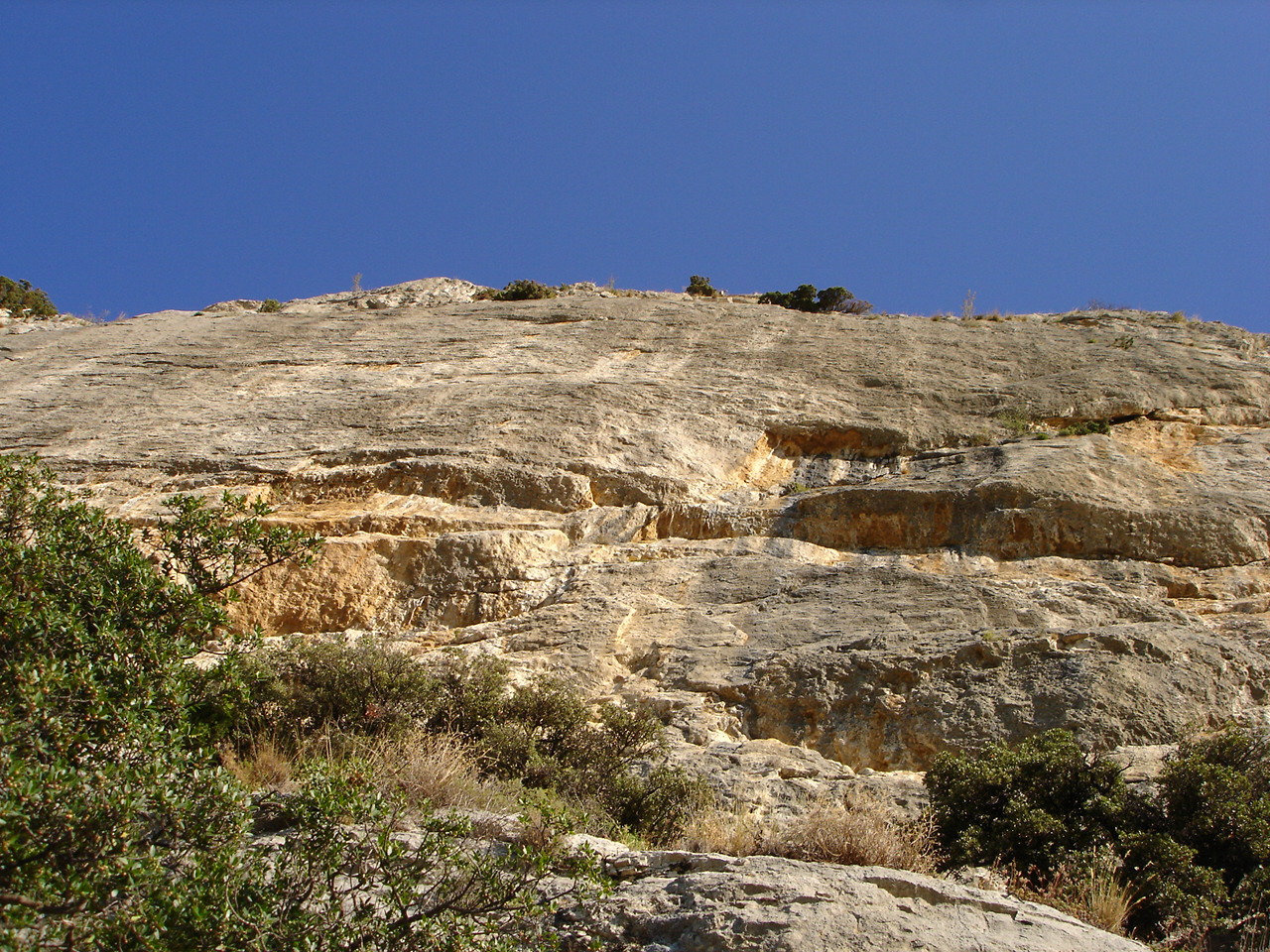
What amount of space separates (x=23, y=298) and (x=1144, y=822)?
2499 cm

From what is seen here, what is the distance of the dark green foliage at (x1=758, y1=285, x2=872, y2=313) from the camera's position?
21.6 m

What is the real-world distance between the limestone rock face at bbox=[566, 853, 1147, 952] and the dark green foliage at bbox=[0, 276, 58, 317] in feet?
70.1

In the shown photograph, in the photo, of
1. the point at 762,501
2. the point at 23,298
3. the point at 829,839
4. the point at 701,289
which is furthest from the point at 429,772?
the point at 23,298

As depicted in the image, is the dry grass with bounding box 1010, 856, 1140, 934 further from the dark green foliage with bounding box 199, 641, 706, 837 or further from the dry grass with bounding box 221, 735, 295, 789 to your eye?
the dry grass with bounding box 221, 735, 295, 789

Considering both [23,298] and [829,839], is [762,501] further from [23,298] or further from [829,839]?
[23,298]

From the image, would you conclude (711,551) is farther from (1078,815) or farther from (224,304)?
(224,304)

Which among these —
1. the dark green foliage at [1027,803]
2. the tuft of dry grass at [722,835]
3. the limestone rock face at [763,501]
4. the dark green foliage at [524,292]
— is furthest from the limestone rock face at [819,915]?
the dark green foliage at [524,292]

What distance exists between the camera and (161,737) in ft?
12.3

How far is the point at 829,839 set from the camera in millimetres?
4816

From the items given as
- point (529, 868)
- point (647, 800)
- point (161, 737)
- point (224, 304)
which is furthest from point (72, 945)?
point (224, 304)

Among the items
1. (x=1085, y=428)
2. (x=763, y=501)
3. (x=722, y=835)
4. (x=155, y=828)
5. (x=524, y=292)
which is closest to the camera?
(x=155, y=828)

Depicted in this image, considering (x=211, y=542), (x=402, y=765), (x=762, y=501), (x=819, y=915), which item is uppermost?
(x=762, y=501)

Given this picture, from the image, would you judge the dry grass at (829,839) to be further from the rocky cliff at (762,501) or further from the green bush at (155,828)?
the green bush at (155,828)

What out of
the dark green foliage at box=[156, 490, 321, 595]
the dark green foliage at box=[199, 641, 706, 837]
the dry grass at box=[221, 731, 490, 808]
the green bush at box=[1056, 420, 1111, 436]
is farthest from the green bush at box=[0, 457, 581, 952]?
the green bush at box=[1056, 420, 1111, 436]
